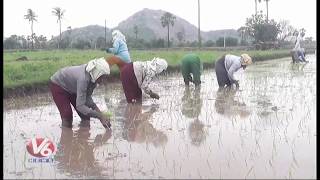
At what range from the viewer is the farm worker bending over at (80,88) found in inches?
235

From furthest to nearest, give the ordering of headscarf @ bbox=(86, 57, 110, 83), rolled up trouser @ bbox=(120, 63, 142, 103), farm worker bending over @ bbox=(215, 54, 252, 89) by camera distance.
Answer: farm worker bending over @ bbox=(215, 54, 252, 89) → rolled up trouser @ bbox=(120, 63, 142, 103) → headscarf @ bbox=(86, 57, 110, 83)

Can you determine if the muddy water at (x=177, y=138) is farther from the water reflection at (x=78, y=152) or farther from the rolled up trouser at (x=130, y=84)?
the rolled up trouser at (x=130, y=84)

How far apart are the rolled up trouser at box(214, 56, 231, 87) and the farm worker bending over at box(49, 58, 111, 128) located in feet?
15.2

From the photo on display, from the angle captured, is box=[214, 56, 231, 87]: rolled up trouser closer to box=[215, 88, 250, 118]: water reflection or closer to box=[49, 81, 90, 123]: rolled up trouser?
box=[215, 88, 250, 118]: water reflection

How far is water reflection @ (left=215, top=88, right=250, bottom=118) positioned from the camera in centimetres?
748

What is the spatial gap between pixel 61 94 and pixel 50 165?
6.68ft

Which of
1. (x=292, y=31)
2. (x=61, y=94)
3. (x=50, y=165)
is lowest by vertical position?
(x=50, y=165)

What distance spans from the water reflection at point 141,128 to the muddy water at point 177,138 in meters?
0.01

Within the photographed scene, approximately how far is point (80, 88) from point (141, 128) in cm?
96

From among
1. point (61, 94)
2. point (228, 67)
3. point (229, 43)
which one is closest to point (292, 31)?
point (229, 43)

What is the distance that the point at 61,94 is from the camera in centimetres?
652

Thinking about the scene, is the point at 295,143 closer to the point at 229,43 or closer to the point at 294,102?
the point at 294,102

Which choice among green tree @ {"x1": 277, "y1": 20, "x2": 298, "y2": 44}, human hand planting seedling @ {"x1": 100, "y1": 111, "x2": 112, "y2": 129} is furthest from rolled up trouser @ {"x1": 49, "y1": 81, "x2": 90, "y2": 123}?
green tree @ {"x1": 277, "y1": 20, "x2": 298, "y2": 44}

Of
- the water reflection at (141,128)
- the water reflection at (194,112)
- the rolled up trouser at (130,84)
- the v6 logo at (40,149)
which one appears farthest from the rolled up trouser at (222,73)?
the v6 logo at (40,149)
